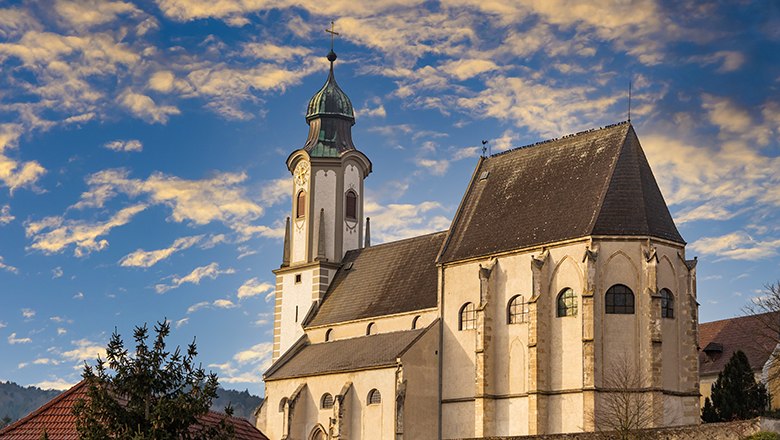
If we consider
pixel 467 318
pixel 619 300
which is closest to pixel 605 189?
pixel 619 300

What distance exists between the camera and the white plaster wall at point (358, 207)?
247 feet

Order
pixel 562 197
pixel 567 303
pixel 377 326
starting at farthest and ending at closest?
pixel 377 326 → pixel 562 197 → pixel 567 303

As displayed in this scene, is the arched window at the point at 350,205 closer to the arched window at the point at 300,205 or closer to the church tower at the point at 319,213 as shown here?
the church tower at the point at 319,213

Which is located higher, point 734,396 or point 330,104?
point 330,104

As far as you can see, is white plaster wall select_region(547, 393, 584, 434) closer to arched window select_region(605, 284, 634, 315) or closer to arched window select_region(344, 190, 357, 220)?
arched window select_region(605, 284, 634, 315)

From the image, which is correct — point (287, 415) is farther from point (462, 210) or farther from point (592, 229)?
point (592, 229)

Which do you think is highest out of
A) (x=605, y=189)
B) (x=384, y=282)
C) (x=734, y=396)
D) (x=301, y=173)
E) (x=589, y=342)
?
(x=301, y=173)

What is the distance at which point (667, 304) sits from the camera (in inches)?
2131

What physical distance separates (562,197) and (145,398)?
33818mm

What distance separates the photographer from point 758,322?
67.4 meters

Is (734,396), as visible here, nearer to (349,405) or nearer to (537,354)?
(537,354)

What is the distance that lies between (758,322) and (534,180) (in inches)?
713

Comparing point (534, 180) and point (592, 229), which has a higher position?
point (534, 180)

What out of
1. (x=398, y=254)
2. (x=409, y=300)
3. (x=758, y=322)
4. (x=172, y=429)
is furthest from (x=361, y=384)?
(x=172, y=429)
